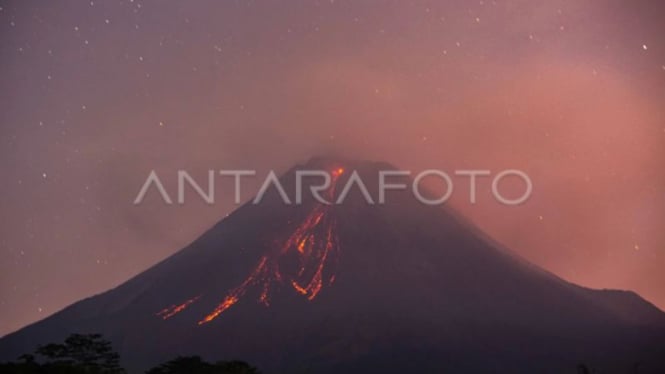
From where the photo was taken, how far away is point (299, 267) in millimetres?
116125

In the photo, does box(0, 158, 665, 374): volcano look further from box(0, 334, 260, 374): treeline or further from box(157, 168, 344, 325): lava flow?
box(0, 334, 260, 374): treeline

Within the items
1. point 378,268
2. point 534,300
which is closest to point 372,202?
point 378,268

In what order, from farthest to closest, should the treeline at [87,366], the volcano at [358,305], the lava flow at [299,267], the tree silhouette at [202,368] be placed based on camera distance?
1. the lava flow at [299,267]
2. the volcano at [358,305]
3. the tree silhouette at [202,368]
4. the treeline at [87,366]

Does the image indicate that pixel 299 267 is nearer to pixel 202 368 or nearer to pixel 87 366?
pixel 202 368

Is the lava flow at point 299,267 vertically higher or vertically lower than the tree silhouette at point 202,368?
higher

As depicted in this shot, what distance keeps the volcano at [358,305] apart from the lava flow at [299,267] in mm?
215

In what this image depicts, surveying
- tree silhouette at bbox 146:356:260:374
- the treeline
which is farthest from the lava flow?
tree silhouette at bbox 146:356:260:374

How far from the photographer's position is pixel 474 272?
385ft

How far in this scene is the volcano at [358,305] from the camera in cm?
9875

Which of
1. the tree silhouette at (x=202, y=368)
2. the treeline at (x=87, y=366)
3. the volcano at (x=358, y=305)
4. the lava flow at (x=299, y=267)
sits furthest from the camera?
the lava flow at (x=299, y=267)

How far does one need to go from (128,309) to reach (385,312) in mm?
33103

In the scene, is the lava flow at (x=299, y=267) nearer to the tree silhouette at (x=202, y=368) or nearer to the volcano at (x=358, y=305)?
the volcano at (x=358, y=305)

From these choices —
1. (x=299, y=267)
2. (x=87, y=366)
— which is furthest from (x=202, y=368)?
(x=299, y=267)

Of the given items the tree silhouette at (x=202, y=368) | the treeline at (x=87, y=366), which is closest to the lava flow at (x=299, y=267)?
the treeline at (x=87, y=366)
